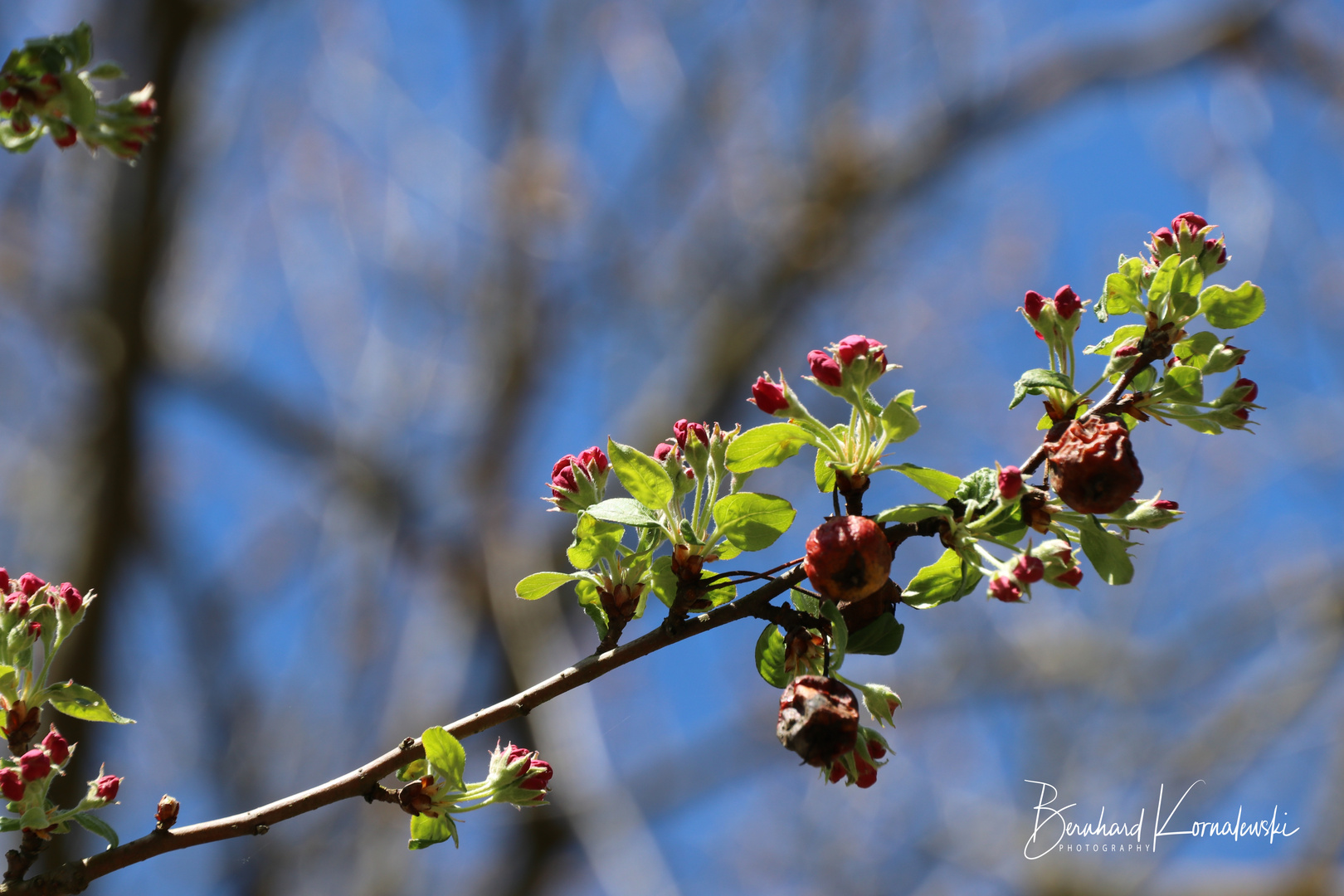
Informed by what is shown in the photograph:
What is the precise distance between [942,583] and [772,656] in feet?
0.92

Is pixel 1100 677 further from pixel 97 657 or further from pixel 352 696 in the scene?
pixel 97 657

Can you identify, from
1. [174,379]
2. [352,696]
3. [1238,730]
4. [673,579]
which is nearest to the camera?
[673,579]

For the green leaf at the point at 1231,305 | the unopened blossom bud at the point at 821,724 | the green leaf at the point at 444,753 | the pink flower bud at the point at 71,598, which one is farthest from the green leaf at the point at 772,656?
the pink flower bud at the point at 71,598

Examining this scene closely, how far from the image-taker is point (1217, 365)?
1.38 m

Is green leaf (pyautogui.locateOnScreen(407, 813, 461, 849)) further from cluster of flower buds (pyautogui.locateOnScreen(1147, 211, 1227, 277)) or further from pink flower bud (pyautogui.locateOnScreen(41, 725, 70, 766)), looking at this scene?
cluster of flower buds (pyautogui.locateOnScreen(1147, 211, 1227, 277))

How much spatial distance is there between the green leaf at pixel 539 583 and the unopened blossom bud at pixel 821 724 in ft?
1.38

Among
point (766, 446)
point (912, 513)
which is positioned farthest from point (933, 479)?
point (766, 446)

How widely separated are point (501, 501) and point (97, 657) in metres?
3.21

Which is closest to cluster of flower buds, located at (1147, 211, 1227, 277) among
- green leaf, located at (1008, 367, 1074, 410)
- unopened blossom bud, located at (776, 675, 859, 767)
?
green leaf, located at (1008, 367, 1074, 410)

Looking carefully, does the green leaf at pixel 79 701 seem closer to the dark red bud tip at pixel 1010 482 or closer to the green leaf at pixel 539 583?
the green leaf at pixel 539 583

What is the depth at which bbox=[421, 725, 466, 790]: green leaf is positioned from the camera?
4.67 feet

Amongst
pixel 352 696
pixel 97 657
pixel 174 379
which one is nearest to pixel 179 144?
Result: pixel 174 379

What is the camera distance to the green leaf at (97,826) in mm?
1481

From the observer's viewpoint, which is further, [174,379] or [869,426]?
[174,379]
